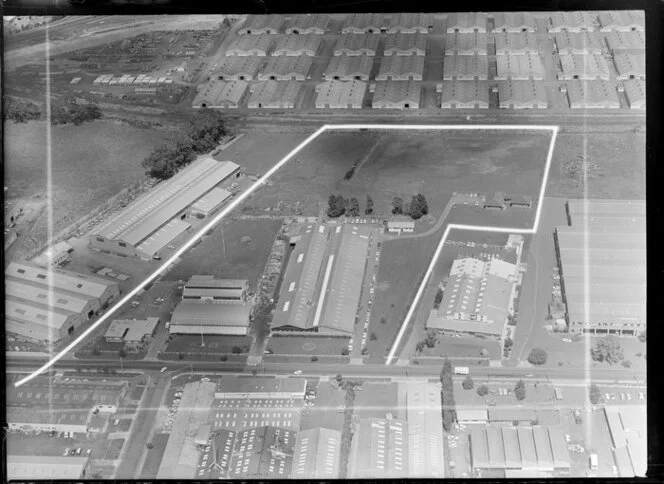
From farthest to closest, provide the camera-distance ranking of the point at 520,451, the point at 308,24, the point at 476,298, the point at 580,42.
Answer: the point at 308,24 → the point at 580,42 → the point at 476,298 → the point at 520,451

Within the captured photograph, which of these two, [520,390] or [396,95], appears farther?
[396,95]

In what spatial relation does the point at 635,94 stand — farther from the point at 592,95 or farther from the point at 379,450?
the point at 379,450

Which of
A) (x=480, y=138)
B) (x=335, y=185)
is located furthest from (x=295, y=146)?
(x=480, y=138)

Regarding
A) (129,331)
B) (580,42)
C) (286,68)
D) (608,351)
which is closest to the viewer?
(608,351)

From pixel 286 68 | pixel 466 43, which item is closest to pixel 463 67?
pixel 466 43

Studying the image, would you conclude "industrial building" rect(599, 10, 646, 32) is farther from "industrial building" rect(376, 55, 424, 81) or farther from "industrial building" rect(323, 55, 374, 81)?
"industrial building" rect(323, 55, 374, 81)

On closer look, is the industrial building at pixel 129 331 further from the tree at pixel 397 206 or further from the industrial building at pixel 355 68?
the industrial building at pixel 355 68

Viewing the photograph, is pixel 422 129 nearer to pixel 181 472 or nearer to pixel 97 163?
pixel 97 163
